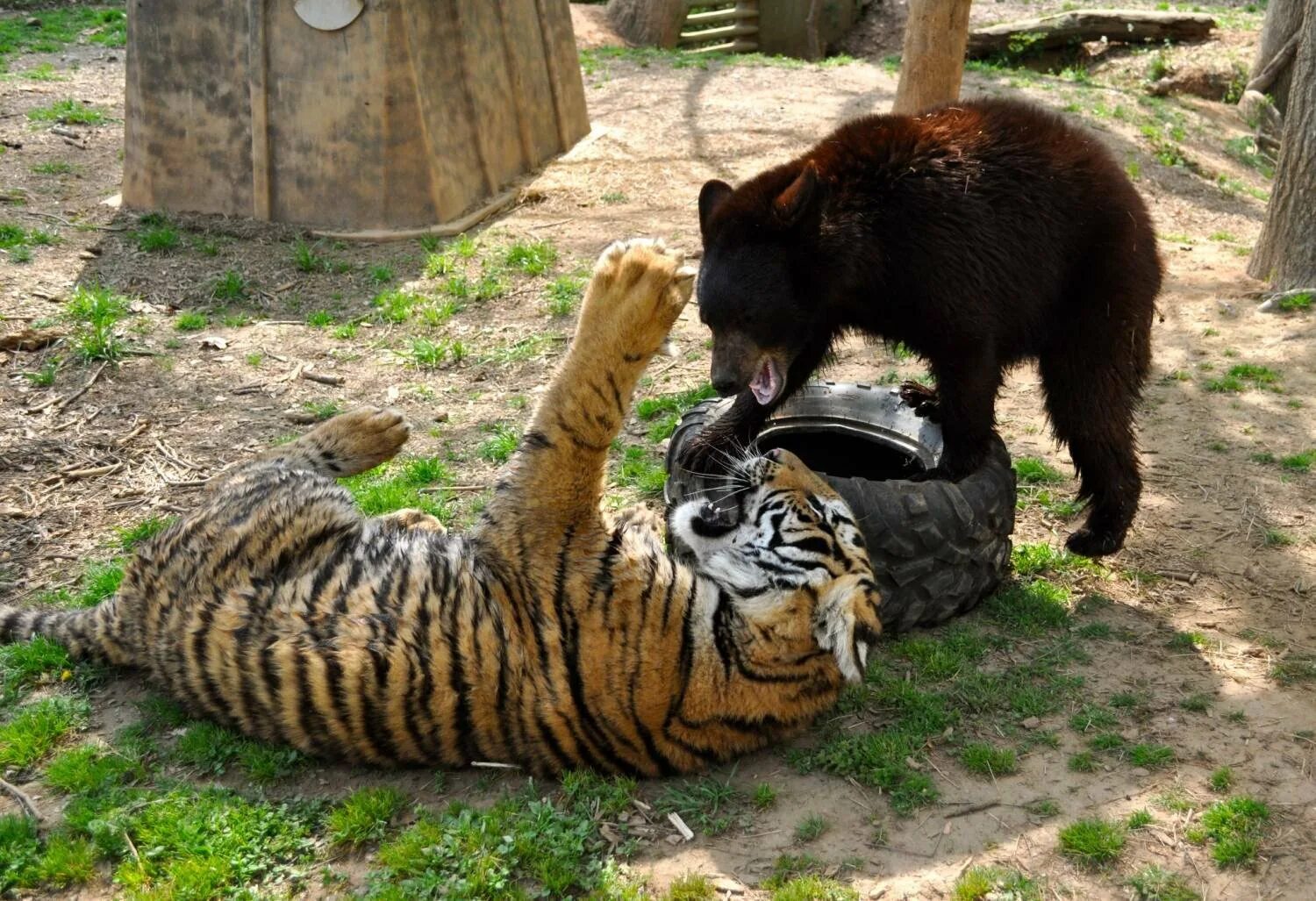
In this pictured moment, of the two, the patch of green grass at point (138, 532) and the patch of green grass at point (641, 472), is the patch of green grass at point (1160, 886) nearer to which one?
the patch of green grass at point (641, 472)

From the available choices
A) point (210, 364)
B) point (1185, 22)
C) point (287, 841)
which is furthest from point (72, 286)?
point (1185, 22)

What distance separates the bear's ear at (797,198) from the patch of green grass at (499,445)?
2002 mm

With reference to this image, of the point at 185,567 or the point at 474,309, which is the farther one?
the point at 474,309

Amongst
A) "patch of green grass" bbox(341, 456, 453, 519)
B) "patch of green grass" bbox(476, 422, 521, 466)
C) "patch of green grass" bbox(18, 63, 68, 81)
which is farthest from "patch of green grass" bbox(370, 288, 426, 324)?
"patch of green grass" bbox(18, 63, 68, 81)

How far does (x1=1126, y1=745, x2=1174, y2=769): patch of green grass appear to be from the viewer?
12.8ft

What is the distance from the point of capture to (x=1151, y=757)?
12.8ft

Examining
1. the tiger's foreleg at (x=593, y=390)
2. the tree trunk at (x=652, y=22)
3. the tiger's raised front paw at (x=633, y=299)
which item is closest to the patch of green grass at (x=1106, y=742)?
the tiger's foreleg at (x=593, y=390)

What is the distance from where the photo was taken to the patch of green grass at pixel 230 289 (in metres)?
8.02

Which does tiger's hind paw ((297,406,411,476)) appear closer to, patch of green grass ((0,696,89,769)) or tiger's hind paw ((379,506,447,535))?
tiger's hind paw ((379,506,447,535))

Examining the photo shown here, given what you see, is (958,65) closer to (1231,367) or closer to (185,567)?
(1231,367)

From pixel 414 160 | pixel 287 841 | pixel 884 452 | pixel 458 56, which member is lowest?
pixel 287 841

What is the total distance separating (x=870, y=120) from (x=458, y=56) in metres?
5.17

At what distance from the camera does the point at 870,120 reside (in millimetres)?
5207

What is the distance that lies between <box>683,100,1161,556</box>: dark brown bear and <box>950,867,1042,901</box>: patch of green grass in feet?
6.27
